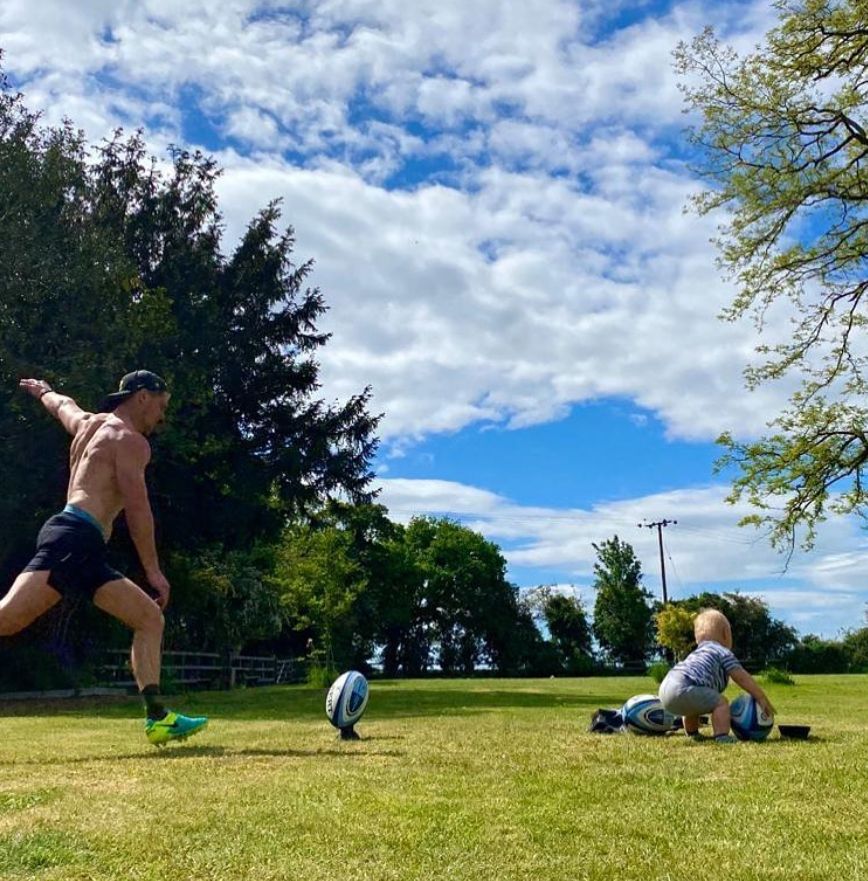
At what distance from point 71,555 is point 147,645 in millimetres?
990

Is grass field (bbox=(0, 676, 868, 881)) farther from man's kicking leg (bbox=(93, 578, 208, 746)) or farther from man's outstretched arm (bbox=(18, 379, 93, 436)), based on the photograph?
man's outstretched arm (bbox=(18, 379, 93, 436))

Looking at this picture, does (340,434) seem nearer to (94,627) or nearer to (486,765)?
(94,627)

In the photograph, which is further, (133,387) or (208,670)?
(208,670)

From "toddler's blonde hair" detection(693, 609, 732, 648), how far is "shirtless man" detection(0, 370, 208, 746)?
14.9ft

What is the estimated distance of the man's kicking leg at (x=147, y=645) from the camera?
23.1 ft

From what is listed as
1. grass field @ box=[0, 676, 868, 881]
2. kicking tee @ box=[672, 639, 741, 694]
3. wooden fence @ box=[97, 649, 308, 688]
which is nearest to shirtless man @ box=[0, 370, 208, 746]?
grass field @ box=[0, 676, 868, 881]

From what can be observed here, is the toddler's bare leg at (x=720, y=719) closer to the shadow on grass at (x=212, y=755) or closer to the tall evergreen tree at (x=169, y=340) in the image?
the shadow on grass at (x=212, y=755)

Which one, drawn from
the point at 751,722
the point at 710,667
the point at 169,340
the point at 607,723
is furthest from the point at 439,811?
the point at 169,340

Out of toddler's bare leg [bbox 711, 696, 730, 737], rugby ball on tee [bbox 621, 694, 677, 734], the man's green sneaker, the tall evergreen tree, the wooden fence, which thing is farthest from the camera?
the wooden fence

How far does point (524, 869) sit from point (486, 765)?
2714 millimetres

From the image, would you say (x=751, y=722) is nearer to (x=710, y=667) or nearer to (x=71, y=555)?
(x=710, y=667)

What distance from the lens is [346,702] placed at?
340 inches

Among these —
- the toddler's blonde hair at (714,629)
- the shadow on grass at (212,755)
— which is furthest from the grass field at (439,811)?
the toddler's blonde hair at (714,629)

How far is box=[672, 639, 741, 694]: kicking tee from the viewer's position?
8047 millimetres
